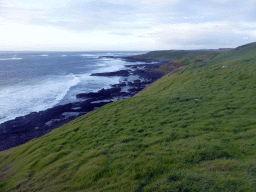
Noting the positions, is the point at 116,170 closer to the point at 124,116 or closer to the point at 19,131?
the point at 124,116

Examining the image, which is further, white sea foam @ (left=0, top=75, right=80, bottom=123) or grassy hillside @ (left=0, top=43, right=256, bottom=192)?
white sea foam @ (left=0, top=75, right=80, bottom=123)

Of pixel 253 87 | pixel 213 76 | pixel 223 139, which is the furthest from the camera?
pixel 213 76

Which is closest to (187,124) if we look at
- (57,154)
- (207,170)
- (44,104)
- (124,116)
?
(207,170)

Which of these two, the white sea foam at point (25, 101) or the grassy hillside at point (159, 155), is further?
the white sea foam at point (25, 101)

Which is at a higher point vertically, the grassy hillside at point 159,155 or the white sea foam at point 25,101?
the grassy hillside at point 159,155

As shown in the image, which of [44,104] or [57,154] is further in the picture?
[44,104]

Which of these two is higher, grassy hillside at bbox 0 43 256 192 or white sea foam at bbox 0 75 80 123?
grassy hillside at bbox 0 43 256 192

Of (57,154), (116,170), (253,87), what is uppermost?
(253,87)

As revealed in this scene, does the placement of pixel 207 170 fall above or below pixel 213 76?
below

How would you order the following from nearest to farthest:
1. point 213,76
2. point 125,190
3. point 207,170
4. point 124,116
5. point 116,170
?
1. point 125,190
2. point 207,170
3. point 116,170
4. point 124,116
5. point 213,76

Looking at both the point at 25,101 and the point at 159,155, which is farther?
the point at 25,101

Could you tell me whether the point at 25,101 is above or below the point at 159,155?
below
